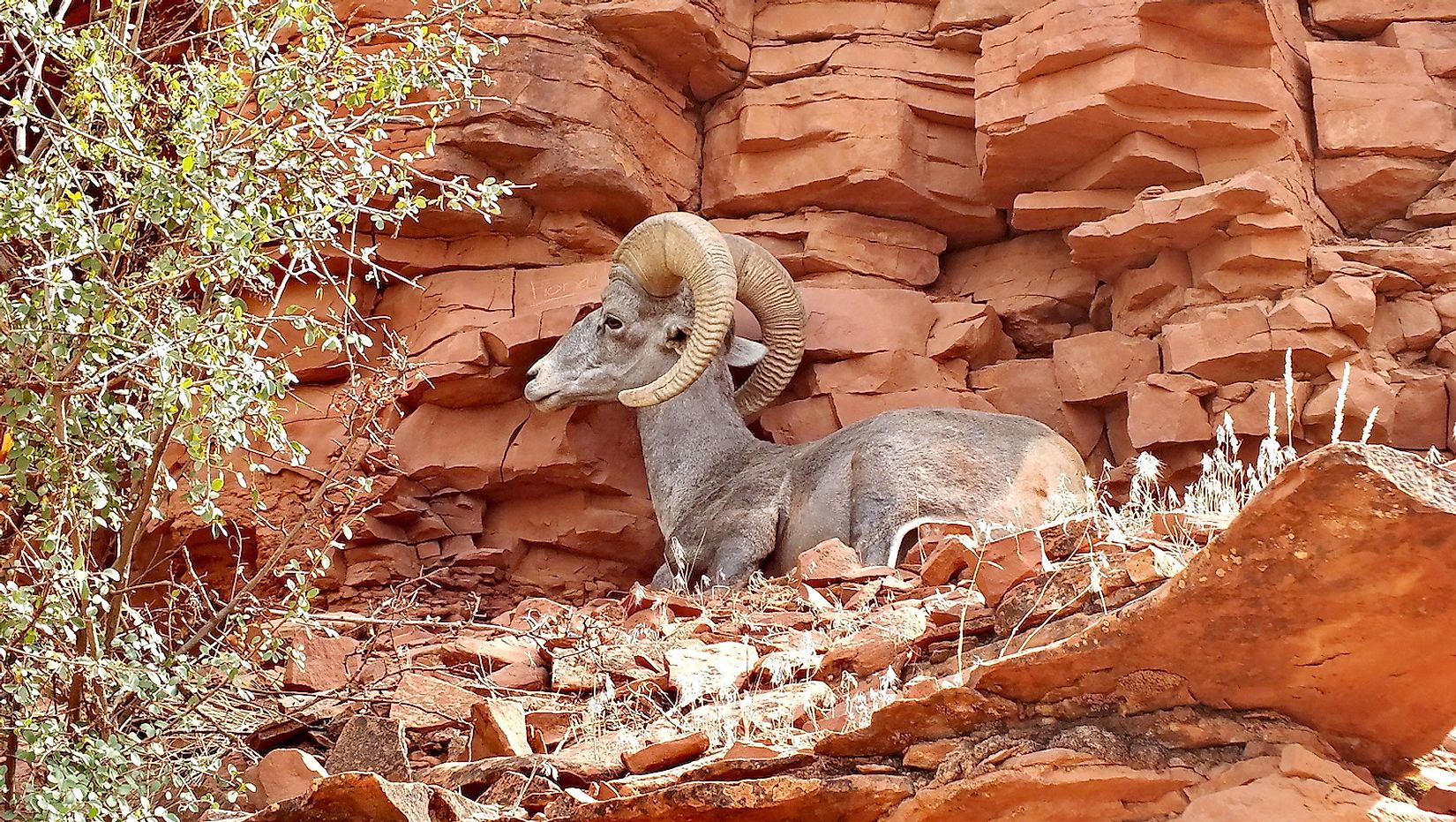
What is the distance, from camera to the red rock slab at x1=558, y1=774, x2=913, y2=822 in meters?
3.29

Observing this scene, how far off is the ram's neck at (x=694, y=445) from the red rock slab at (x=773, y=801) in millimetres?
5090

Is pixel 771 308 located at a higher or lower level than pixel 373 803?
higher

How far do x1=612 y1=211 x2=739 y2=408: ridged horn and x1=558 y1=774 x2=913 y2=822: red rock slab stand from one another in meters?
5.08

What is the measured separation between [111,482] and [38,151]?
4.50ft

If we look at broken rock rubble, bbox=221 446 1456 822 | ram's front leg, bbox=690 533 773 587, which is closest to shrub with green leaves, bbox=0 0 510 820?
broken rock rubble, bbox=221 446 1456 822

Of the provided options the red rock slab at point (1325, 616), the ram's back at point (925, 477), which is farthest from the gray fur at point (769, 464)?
the red rock slab at point (1325, 616)

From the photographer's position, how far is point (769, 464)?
845cm

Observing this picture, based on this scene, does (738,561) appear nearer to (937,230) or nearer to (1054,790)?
(937,230)

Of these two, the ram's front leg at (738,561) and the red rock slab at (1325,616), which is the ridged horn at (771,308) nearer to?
the ram's front leg at (738,561)

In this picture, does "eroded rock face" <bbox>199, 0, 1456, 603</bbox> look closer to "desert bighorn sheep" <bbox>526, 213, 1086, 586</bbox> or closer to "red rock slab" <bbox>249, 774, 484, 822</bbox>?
"desert bighorn sheep" <bbox>526, 213, 1086, 586</bbox>

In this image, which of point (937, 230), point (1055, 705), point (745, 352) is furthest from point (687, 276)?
point (1055, 705)

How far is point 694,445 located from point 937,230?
2.59 m

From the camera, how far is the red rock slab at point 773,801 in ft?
10.8

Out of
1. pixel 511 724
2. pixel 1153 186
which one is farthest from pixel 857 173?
pixel 511 724
